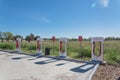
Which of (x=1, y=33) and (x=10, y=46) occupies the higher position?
(x=1, y=33)

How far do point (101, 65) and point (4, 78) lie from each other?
489 centimetres

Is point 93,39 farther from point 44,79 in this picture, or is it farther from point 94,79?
point 44,79

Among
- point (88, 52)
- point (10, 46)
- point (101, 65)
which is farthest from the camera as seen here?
point (10, 46)

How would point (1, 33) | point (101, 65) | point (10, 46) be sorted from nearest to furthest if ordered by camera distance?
point (101, 65)
point (10, 46)
point (1, 33)

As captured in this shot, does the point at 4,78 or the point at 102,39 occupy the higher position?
the point at 102,39

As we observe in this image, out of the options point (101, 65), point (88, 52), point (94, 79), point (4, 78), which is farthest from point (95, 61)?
point (4, 78)

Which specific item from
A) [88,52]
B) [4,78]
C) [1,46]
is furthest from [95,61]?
[1,46]

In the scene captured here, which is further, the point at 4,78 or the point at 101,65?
the point at 101,65

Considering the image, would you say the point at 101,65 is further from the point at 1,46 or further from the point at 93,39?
the point at 1,46

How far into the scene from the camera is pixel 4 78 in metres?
5.74

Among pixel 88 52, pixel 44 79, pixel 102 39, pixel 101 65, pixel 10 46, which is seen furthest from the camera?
pixel 10 46

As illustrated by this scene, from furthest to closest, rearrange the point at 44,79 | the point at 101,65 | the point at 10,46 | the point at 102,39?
the point at 10,46 → the point at 102,39 → the point at 101,65 → the point at 44,79

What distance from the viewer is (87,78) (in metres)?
5.77

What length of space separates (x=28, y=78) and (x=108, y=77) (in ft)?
9.44
